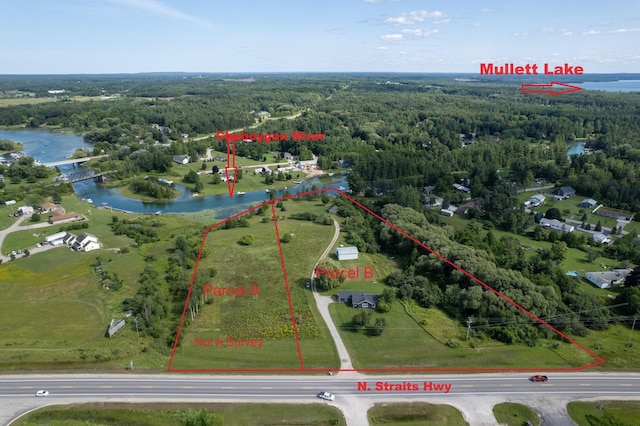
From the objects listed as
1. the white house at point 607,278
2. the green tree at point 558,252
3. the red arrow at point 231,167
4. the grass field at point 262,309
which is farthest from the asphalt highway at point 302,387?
the red arrow at point 231,167

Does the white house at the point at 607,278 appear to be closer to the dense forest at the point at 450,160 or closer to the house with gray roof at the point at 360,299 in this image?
the dense forest at the point at 450,160

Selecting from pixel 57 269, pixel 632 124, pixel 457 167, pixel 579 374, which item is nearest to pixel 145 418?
pixel 57 269

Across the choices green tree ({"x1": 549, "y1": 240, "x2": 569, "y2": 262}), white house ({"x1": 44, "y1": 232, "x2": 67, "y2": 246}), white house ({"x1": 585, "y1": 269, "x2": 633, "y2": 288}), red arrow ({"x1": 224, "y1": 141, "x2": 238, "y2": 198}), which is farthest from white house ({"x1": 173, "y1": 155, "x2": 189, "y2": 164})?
white house ({"x1": 585, "y1": 269, "x2": 633, "y2": 288})

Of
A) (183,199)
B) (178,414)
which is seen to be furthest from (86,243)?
(178,414)

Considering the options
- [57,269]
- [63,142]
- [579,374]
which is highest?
[63,142]

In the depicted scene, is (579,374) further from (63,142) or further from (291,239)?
(63,142)

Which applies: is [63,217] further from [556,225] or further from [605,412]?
[556,225]

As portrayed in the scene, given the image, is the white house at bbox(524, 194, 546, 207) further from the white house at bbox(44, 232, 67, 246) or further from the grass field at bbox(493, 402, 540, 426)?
the white house at bbox(44, 232, 67, 246)
